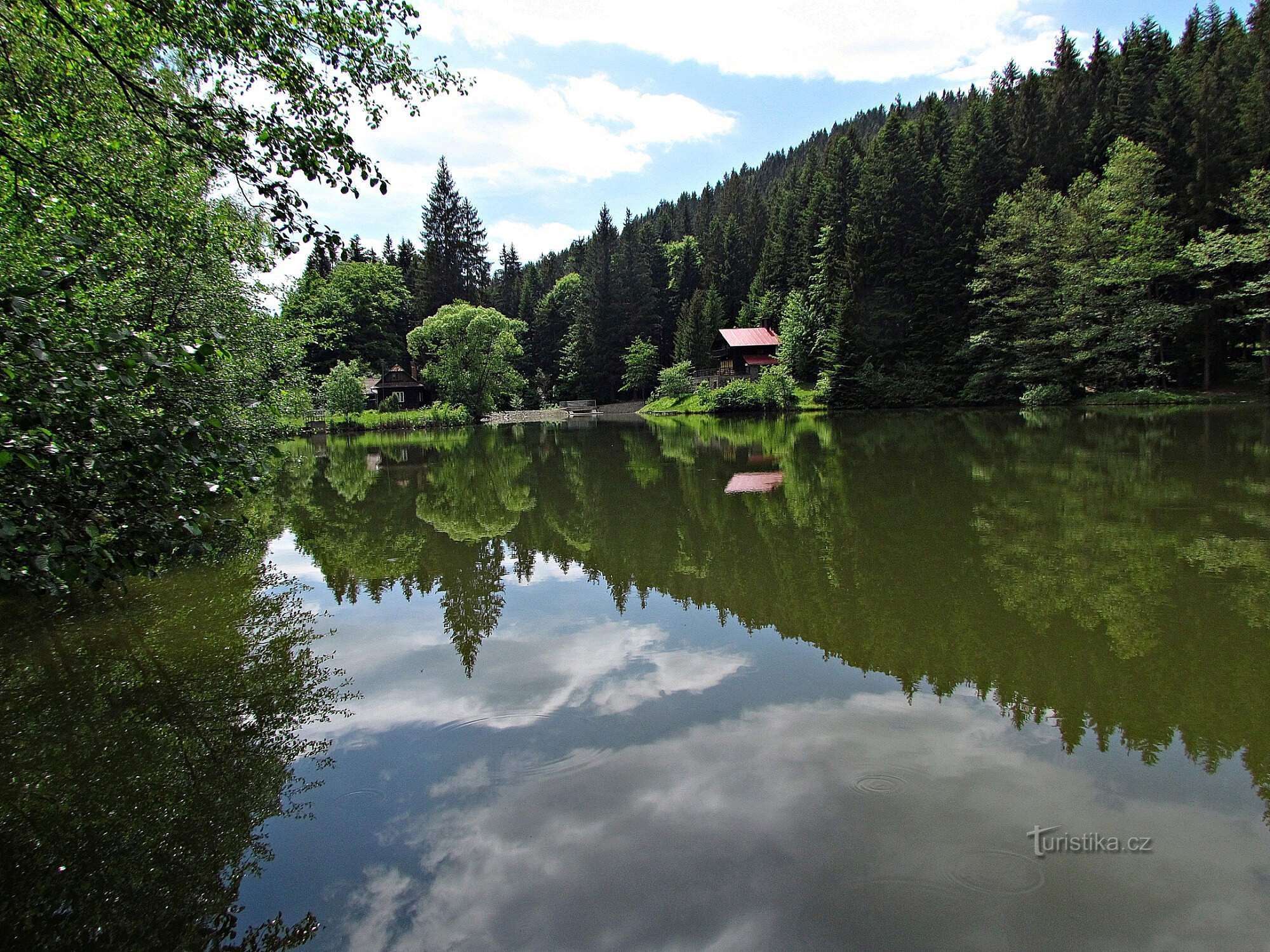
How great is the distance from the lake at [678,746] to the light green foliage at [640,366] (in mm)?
54967

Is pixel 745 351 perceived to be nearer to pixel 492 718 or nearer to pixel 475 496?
pixel 475 496

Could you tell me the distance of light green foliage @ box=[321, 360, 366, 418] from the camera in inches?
1807

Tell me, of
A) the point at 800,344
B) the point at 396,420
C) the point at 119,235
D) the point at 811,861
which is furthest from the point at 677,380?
the point at 811,861

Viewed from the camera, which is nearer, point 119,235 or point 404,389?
point 119,235

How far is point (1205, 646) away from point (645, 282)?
2612 inches

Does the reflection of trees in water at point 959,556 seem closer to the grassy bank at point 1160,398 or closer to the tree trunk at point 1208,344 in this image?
the grassy bank at point 1160,398

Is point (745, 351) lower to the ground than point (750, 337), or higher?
lower

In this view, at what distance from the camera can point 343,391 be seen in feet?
153

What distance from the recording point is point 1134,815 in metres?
3.39

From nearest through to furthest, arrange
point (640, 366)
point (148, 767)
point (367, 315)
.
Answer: point (148, 767)
point (367, 315)
point (640, 366)

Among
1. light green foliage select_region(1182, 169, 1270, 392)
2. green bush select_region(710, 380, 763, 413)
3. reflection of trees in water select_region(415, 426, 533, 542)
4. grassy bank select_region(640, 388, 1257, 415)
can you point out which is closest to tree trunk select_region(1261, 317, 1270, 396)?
light green foliage select_region(1182, 169, 1270, 392)

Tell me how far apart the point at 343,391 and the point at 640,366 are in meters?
27.2

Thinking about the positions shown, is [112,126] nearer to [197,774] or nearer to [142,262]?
[142,262]

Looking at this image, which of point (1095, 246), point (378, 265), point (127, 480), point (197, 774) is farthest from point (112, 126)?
point (378, 265)
